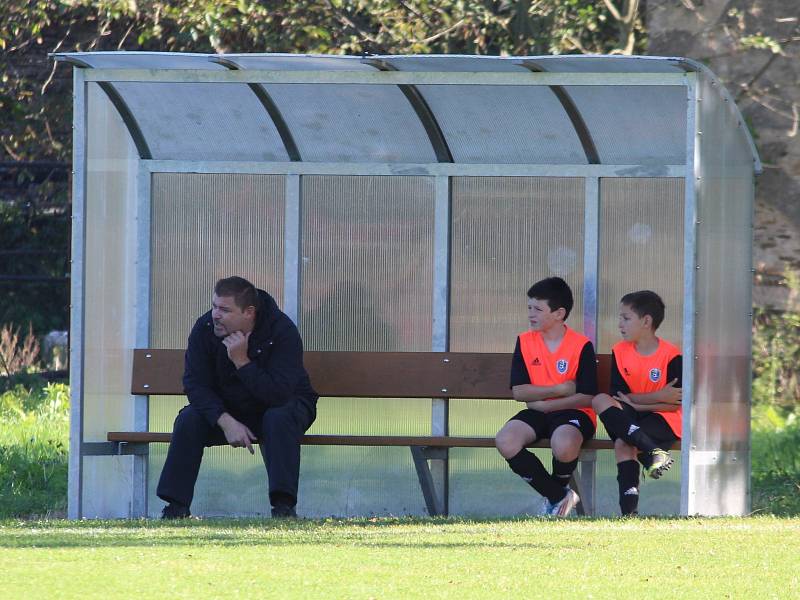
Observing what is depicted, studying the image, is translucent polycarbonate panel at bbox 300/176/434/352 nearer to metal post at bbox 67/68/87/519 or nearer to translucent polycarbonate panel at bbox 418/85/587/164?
translucent polycarbonate panel at bbox 418/85/587/164

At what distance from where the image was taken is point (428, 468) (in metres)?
8.60

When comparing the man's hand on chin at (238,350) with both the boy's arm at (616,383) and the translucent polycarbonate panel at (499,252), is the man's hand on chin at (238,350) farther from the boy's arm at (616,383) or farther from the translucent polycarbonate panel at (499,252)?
the boy's arm at (616,383)

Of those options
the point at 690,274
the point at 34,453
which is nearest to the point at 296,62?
the point at 690,274

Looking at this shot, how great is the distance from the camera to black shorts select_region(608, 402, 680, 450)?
26.2 ft

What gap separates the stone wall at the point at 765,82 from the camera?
45.9ft

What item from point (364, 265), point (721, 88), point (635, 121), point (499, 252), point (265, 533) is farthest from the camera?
point (364, 265)

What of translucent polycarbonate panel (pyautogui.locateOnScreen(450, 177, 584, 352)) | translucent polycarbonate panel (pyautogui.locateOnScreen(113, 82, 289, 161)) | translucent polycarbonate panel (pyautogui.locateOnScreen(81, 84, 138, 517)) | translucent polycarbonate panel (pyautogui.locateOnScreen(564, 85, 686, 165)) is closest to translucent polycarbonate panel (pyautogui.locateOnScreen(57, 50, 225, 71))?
translucent polycarbonate panel (pyautogui.locateOnScreen(81, 84, 138, 517))

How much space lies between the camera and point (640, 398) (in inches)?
317

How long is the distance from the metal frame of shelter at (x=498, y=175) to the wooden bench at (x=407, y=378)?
149 millimetres

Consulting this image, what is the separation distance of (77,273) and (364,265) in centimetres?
176

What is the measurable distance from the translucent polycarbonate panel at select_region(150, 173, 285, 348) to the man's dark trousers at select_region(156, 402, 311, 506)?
1.21 meters

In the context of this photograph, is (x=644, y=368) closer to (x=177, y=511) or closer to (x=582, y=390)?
(x=582, y=390)

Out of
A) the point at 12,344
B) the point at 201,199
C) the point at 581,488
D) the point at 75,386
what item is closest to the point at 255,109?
the point at 201,199

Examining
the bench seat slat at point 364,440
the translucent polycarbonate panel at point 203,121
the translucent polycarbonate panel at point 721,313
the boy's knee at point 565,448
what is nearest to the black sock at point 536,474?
the boy's knee at point 565,448
